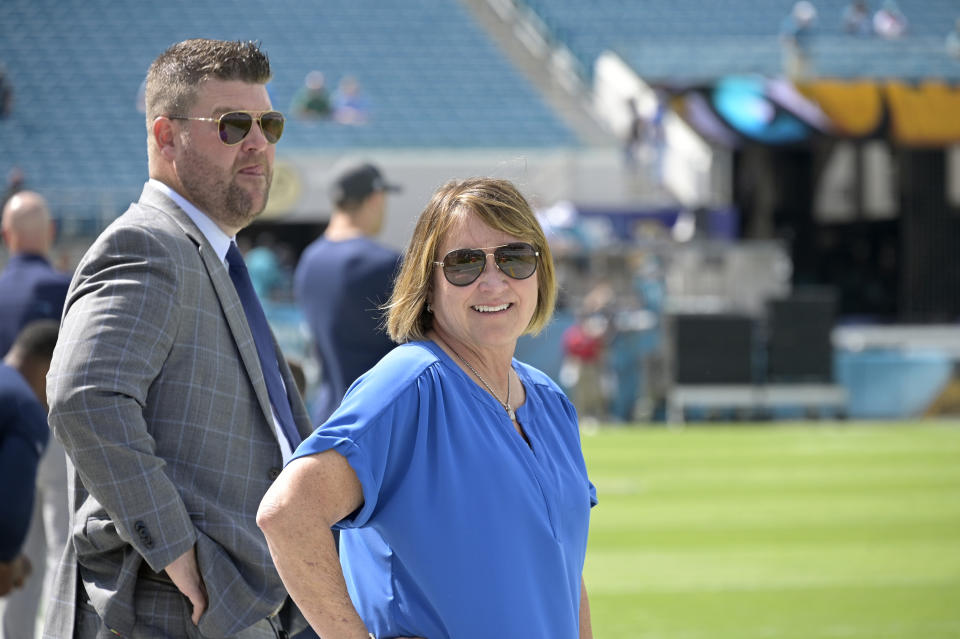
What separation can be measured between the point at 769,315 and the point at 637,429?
2.88 meters

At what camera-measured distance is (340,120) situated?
26.9 m

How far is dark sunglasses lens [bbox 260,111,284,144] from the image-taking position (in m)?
3.19

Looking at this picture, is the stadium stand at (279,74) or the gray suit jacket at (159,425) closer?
the gray suit jacket at (159,425)

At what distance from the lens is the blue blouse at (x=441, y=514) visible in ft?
7.66

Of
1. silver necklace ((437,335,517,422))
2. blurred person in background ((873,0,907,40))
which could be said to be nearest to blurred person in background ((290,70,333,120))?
blurred person in background ((873,0,907,40))

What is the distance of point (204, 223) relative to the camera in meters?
3.11

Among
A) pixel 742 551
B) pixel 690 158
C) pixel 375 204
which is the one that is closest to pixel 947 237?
pixel 690 158

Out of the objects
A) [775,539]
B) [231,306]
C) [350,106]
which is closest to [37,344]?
[231,306]

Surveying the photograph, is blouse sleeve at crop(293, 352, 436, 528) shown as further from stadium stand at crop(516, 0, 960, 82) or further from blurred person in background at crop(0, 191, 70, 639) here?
stadium stand at crop(516, 0, 960, 82)

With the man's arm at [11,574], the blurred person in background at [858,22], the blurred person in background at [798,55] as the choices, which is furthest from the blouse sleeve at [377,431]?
the blurred person in background at [858,22]

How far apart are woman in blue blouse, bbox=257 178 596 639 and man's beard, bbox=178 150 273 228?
27.0 inches

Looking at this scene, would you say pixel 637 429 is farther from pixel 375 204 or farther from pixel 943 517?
pixel 375 204

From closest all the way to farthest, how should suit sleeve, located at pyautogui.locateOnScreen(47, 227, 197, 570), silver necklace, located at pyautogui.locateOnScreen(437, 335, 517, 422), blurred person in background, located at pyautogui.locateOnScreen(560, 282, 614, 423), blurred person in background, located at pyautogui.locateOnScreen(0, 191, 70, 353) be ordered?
silver necklace, located at pyautogui.locateOnScreen(437, 335, 517, 422)
suit sleeve, located at pyautogui.locateOnScreen(47, 227, 197, 570)
blurred person in background, located at pyautogui.locateOnScreen(0, 191, 70, 353)
blurred person in background, located at pyautogui.locateOnScreen(560, 282, 614, 423)

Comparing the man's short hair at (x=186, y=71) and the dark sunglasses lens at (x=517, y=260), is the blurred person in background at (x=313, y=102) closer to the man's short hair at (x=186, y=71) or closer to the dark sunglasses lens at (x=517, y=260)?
the man's short hair at (x=186, y=71)
